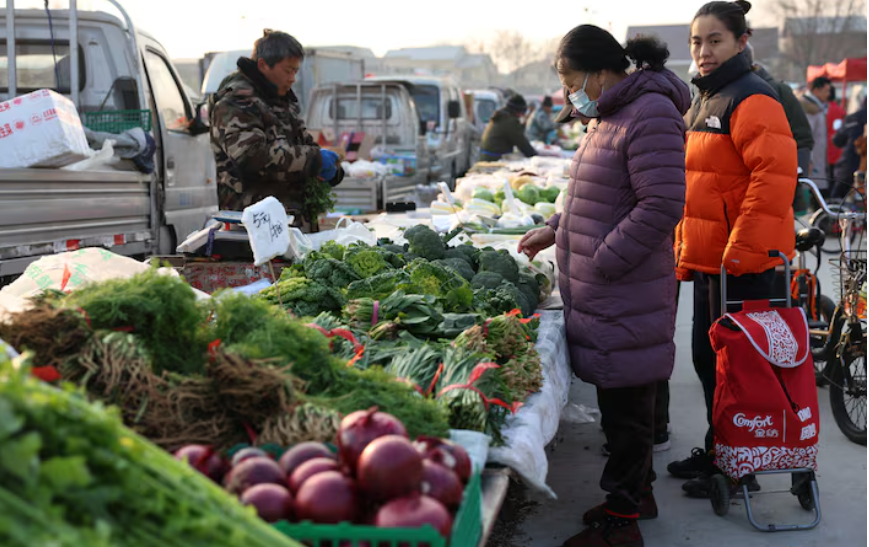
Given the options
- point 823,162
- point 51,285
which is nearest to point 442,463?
point 51,285

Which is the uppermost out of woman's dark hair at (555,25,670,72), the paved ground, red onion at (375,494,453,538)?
woman's dark hair at (555,25,670,72)

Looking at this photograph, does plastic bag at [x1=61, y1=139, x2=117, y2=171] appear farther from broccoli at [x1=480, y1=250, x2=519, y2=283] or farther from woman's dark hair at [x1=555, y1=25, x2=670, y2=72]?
woman's dark hair at [x1=555, y1=25, x2=670, y2=72]

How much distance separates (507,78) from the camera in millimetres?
116750

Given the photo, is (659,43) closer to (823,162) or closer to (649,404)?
(649,404)

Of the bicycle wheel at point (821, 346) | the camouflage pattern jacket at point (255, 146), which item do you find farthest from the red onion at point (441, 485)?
the bicycle wheel at point (821, 346)

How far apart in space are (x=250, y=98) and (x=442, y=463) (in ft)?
11.3

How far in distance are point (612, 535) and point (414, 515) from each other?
2086 millimetres

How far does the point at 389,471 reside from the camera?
5.56 ft

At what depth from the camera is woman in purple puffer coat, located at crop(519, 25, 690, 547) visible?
319cm

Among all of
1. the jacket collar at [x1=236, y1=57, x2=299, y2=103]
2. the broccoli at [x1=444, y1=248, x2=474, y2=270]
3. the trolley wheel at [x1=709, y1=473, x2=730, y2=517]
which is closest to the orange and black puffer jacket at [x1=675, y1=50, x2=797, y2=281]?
the trolley wheel at [x1=709, y1=473, x2=730, y2=517]

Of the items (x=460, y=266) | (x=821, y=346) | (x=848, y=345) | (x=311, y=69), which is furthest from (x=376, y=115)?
(x=460, y=266)

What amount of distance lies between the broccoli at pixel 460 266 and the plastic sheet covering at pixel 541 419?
435 millimetres

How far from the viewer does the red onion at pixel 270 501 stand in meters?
1.65

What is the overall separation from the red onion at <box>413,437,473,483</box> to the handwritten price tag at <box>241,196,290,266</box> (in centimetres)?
173
